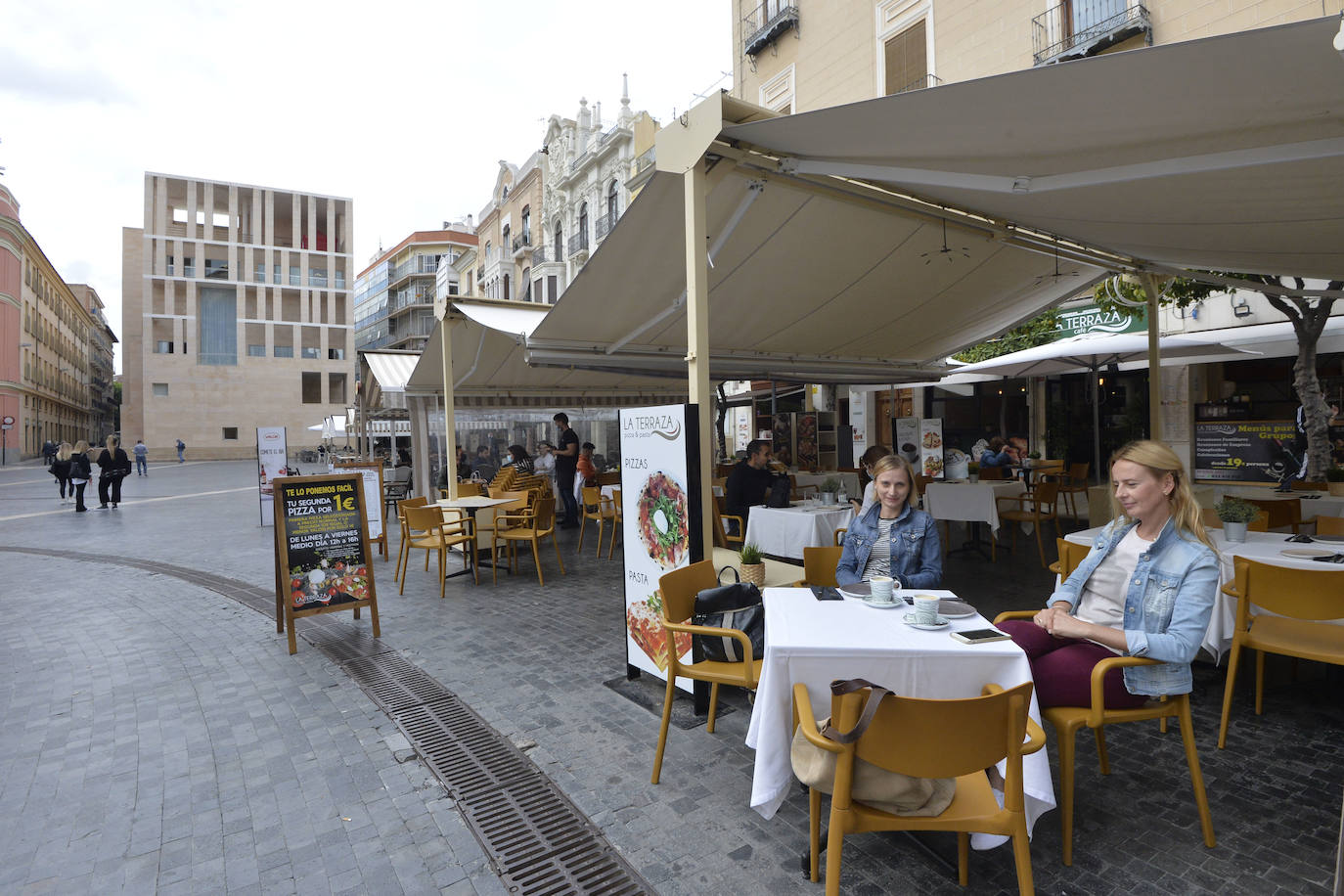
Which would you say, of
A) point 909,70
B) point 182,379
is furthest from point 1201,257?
point 182,379

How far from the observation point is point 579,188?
27922 millimetres

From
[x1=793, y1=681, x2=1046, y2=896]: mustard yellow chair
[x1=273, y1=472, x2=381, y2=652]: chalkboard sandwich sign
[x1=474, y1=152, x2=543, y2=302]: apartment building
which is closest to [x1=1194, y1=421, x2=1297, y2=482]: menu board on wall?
[x1=793, y1=681, x2=1046, y2=896]: mustard yellow chair

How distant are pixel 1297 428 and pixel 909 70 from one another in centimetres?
895

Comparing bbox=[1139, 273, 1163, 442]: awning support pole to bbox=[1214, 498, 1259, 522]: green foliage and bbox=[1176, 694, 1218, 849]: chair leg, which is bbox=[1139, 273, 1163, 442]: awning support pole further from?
bbox=[1176, 694, 1218, 849]: chair leg

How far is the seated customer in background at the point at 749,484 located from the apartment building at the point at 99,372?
8480 cm

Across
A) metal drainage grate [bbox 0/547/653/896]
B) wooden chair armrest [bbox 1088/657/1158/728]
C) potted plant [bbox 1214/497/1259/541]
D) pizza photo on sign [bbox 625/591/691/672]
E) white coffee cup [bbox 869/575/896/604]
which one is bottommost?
metal drainage grate [bbox 0/547/653/896]

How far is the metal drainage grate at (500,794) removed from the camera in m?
2.28

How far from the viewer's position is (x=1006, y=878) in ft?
7.00

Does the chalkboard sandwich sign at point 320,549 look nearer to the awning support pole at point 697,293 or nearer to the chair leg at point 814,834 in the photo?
the awning support pole at point 697,293

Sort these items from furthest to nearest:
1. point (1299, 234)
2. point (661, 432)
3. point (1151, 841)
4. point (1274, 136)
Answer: point (1299, 234) < point (661, 432) < point (1274, 136) < point (1151, 841)

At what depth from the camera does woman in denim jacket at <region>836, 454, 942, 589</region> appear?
130 inches

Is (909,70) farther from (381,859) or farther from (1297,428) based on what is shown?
(381,859)

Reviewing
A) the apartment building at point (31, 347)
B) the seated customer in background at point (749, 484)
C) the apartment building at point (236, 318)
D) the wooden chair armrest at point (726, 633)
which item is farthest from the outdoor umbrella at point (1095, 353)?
the apartment building at point (236, 318)

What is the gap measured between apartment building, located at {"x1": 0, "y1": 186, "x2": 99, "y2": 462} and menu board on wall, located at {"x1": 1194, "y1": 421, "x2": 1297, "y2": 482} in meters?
50.1
